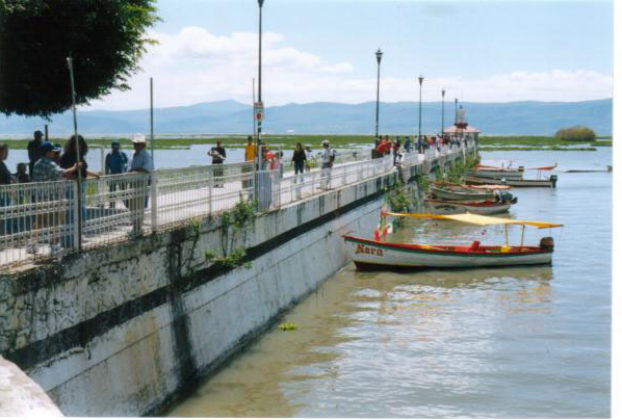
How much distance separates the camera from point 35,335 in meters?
10.4

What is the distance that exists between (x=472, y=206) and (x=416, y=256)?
20.5m

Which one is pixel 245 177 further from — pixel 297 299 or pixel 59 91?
pixel 59 91

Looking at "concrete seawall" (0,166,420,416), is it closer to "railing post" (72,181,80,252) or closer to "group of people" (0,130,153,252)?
"railing post" (72,181,80,252)

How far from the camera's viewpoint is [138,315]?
1304 cm

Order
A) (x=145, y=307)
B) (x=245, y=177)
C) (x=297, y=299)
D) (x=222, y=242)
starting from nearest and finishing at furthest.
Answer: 1. (x=145, y=307)
2. (x=222, y=242)
3. (x=245, y=177)
4. (x=297, y=299)

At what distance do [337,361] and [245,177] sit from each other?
4.45 metres

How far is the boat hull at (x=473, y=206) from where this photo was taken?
46.8 metres

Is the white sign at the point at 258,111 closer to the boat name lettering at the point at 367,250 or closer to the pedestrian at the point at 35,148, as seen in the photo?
the pedestrian at the point at 35,148

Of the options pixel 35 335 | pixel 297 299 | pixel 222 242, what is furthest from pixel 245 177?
pixel 35 335

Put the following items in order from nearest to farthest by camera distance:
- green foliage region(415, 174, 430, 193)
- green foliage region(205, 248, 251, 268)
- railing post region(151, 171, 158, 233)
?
railing post region(151, 171, 158, 233) < green foliage region(205, 248, 251, 268) < green foliage region(415, 174, 430, 193)

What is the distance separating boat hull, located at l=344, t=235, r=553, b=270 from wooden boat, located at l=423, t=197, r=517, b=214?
17330 millimetres

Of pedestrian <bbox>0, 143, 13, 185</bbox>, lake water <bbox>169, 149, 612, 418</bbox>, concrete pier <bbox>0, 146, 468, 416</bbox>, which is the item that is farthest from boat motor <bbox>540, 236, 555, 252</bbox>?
pedestrian <bbox>0, 143, 13, 185</bbox>

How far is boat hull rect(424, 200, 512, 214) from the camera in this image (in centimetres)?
4675

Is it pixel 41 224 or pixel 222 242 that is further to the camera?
pixel 222 242
